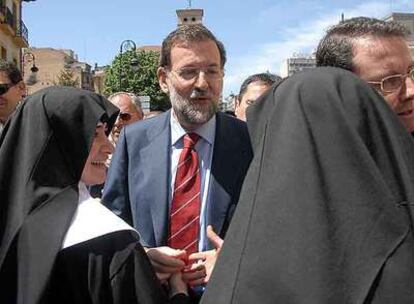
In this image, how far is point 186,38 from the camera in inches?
141

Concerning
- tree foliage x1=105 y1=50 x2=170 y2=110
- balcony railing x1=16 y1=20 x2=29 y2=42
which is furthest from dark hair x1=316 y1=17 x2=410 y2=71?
tree foliage x1=105 y1=50 x2=170 y2=110

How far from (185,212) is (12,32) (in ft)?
121

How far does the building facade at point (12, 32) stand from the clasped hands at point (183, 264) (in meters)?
33.1

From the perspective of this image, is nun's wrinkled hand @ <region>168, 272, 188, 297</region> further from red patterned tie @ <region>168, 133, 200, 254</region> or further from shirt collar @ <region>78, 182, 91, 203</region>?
shirt collar @ <region>78, 182, 91, 203</region>

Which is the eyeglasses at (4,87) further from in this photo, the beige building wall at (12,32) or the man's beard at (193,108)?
the beige building wall at (12,32)

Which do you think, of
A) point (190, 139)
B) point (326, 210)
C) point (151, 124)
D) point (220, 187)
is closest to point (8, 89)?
point (151, 124)

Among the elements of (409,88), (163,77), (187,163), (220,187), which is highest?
(163,77)

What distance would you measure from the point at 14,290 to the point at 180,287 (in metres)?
0.75

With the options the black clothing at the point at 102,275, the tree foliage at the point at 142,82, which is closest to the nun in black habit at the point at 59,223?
the black clothing at the point at 102,275

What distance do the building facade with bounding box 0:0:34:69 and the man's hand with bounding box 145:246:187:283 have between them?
33.1m

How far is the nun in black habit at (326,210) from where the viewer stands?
156 cm

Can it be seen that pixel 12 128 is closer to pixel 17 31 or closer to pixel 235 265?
pixel 235 265

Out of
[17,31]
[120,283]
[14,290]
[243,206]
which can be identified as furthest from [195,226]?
[17,31]

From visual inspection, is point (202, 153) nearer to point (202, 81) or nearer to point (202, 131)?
point (202, 131)
